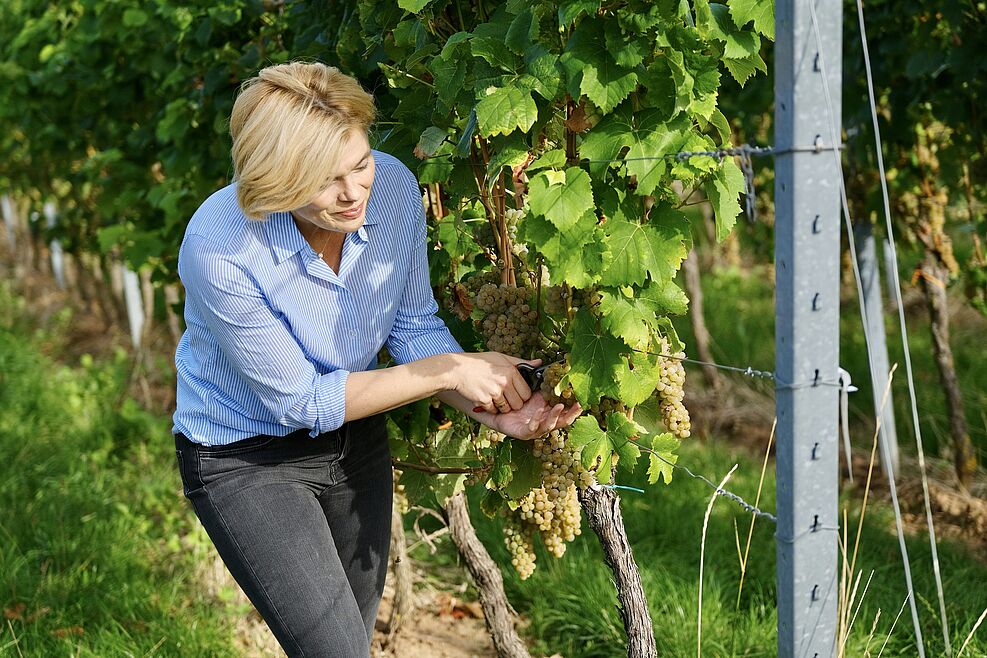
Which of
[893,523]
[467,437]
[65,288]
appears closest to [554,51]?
[467,437]

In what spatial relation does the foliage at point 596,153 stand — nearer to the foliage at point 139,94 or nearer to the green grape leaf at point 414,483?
the green grape leaf at point 414,483

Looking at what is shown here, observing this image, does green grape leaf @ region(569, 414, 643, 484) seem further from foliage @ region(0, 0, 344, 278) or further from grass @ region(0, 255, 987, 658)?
foliage @ region(0, 0, 344, 278)

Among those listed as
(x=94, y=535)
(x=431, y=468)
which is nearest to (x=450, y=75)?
(x=431, y=468)

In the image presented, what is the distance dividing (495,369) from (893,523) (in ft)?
8.75

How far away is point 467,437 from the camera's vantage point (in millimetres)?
2734

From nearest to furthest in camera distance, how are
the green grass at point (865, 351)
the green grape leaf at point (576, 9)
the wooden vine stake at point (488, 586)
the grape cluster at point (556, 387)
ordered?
the green grape leaf at point (576, 9) → the grape cluster at point (556, 387) → the wooden vine stake at point (488, 586) → the green grass at point (865, 351)

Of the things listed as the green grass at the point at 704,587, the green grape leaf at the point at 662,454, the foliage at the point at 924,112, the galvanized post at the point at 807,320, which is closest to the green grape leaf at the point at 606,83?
the galvanized post at the point at 807,320

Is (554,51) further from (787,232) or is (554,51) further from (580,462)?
(580,462)

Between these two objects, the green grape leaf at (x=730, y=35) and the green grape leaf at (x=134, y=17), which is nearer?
the green grape leaf at (x=730, y=35)

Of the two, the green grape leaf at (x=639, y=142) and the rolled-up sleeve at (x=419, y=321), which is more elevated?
the green grape leaf at (x=639, y=142)

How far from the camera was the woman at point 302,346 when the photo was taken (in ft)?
6.43

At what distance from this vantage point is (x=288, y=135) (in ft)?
6.22

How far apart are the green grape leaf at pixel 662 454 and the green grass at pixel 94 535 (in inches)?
71.4

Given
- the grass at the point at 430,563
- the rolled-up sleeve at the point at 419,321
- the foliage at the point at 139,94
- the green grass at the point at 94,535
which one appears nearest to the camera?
the rolled-up sleeve at the point at 419,321
